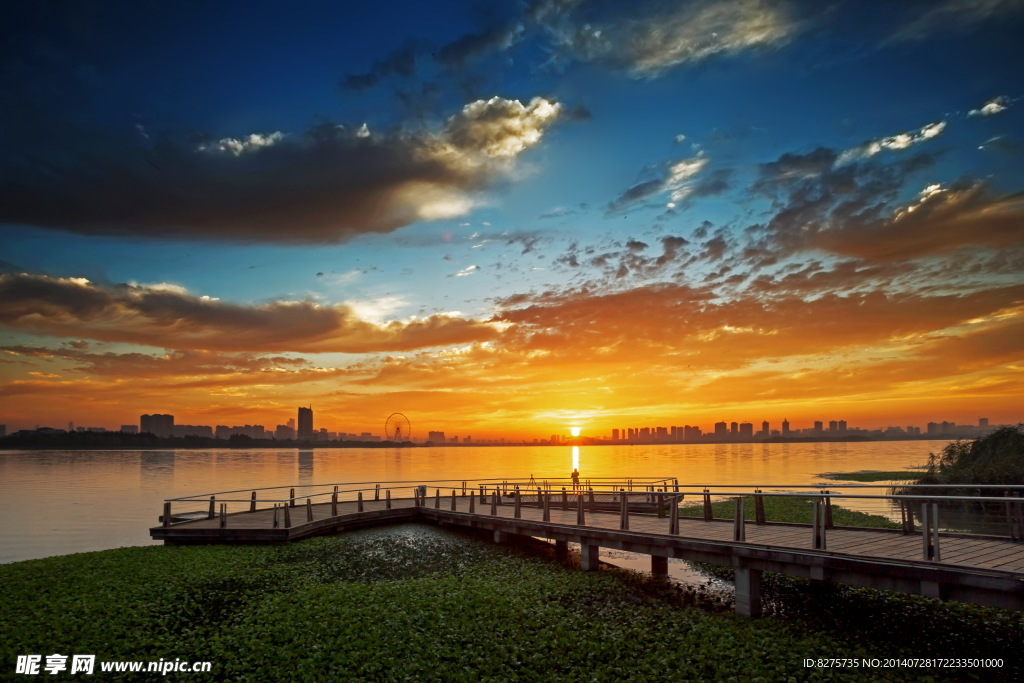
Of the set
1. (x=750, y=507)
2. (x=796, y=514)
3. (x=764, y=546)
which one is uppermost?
(x=764, y=546)

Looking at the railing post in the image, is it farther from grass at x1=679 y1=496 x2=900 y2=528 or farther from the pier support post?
grass at x1=679 y1=496 x2=900 y2=528

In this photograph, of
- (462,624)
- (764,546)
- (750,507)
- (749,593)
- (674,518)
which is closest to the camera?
(462,624)

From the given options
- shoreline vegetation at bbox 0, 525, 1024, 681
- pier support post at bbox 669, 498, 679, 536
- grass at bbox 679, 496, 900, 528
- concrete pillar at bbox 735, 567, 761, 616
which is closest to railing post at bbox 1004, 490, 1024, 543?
shoreline vegetation at bbox 0, 525, 1024, 681

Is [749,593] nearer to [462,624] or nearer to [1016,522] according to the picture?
[1016,522]

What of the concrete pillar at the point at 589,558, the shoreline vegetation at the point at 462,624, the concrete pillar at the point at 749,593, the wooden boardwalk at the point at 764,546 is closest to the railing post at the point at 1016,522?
the wooden boardwalk at the point at 764,546

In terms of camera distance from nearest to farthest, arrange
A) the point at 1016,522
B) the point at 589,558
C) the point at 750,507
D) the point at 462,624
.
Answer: the point at 1016,522 → the point at 462,624 → the point at 589,558 → the point at 750,507

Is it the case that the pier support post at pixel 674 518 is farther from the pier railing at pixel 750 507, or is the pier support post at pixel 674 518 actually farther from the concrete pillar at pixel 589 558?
the concrete pillar at pixel 589 558

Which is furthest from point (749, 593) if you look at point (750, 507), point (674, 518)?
point (750, 507)

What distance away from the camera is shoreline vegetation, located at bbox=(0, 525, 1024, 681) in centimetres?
1265

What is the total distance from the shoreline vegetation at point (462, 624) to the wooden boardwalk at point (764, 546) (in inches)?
51.1

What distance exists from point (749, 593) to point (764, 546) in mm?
1320

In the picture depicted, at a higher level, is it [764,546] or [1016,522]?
[1016,522]

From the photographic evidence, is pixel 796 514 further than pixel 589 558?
Yes

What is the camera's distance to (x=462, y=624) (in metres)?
15.1
